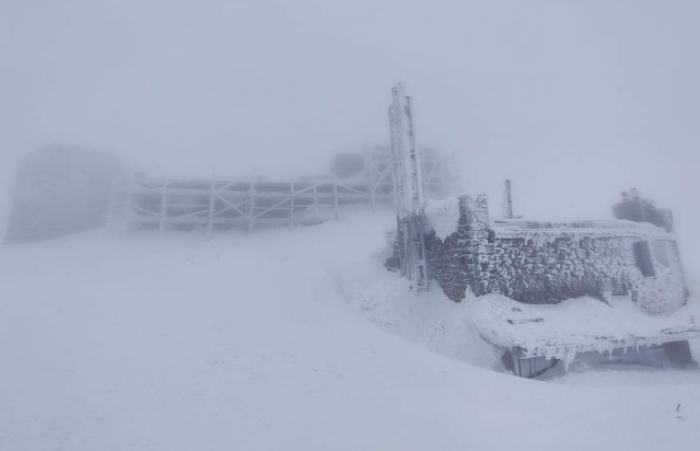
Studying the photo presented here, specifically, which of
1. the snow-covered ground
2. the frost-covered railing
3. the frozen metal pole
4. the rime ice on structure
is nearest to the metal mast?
the rime ice on structure

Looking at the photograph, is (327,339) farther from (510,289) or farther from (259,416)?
(510,289)

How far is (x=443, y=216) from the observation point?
10.1 metres

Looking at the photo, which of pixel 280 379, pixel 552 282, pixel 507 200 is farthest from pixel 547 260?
pixel 280 379

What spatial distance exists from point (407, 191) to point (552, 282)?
193 inches

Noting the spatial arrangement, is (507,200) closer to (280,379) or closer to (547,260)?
(547,260)

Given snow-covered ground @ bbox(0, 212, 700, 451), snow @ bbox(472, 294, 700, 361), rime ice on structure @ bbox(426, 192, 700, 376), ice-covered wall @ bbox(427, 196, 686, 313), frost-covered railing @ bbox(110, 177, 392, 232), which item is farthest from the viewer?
frost-covered railing @ bbox(110, 177, 392, 232)

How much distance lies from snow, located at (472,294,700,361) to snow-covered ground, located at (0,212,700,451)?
570 millimetres

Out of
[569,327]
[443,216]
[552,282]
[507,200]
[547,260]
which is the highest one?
[507,200]

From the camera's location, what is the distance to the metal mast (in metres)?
10.7

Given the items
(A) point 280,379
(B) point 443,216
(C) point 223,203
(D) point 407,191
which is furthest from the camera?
(C) point 223,203

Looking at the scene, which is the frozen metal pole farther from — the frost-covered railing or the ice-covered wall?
the frost-covered railing

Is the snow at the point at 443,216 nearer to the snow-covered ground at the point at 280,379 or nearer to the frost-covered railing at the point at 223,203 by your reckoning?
the snow-covered ground at the point at 280,379

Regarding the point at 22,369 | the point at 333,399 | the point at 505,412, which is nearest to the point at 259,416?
the point at 333,399

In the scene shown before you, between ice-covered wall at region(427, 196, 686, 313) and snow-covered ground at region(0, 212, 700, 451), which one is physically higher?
ice-covered wall at region(427, 196, 686, 313)
